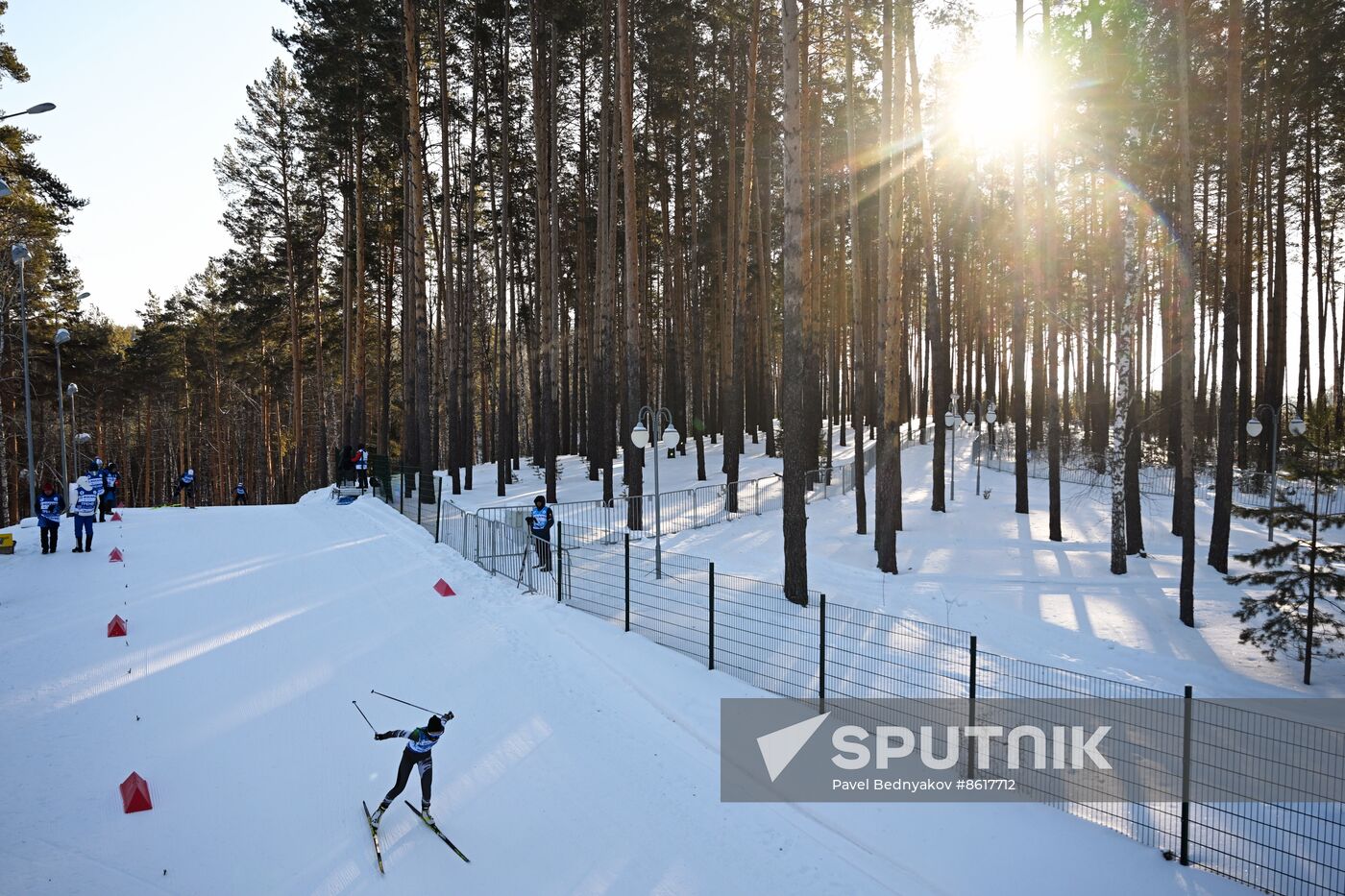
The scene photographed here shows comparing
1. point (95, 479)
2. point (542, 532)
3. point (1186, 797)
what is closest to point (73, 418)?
point (95, 479)

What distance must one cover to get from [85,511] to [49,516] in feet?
2.13

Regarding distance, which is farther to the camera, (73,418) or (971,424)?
(971,424)

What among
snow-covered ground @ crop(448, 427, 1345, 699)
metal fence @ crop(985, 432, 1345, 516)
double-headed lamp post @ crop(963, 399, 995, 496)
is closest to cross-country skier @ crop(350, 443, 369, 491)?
snow-covered ground @ crop(448, 427, 1345, 699)

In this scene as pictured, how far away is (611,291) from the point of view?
22.5 m

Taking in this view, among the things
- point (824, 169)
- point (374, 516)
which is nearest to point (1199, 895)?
point (374, 516)

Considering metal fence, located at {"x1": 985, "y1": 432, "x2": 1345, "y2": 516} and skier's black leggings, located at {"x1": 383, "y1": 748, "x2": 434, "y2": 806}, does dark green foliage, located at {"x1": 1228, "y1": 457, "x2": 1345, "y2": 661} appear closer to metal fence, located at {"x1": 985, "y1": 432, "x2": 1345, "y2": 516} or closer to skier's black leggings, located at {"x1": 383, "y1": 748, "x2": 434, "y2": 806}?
metal fence, located at {"x1": 985, "y1": 432, "x2": 1345, "y2": 516}

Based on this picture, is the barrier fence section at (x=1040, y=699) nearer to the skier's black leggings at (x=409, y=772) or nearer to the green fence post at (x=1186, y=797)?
the green fence post at (x=1186, y=797)

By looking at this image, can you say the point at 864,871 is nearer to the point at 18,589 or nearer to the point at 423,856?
the point at 423,856

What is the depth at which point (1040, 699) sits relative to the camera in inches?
266

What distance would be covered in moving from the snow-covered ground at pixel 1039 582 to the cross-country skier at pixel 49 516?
399 inches

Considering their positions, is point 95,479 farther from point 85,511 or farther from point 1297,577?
point 1297,577

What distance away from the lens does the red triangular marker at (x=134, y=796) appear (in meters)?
6.02

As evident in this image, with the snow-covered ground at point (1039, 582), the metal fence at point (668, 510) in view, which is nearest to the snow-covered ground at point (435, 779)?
the snow-covered ground at point (1039, 582)

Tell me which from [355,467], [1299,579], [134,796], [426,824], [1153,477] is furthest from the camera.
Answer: [1153,477]
